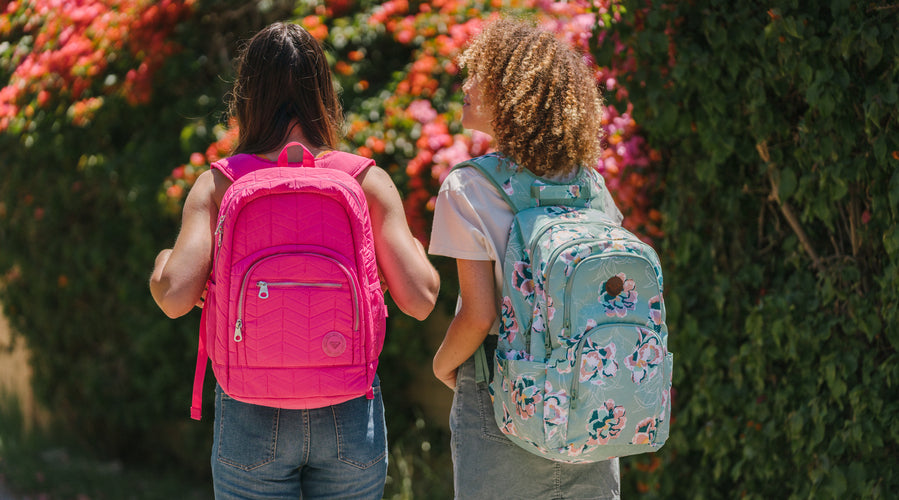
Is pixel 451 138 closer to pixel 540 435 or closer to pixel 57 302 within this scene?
pixel 540 435

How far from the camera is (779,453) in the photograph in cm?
316

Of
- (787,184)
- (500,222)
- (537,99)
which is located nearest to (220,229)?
(500,222)

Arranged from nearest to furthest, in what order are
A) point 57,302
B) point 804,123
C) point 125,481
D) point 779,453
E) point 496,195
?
1. point 496,195
2. point 804,123
3. point 779,453
4. point 125,481
5. point 57,302

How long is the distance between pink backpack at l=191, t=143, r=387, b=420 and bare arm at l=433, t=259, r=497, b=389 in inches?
10.4

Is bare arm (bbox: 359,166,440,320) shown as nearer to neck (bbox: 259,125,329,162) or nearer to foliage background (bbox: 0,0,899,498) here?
neck (bbox: 259,125,329,162)

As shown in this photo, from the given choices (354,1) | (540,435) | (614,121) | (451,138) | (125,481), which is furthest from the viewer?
(125,481)

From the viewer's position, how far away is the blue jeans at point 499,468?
7.39 feet

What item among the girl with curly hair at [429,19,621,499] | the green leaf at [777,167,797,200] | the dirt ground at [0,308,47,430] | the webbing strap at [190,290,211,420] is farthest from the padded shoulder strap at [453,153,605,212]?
the dirt ground at [0,308,47,430]

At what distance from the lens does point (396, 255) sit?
220 centimetres

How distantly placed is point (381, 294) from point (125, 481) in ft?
13.6

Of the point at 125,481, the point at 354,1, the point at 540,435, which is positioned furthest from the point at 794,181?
the point at 125,481

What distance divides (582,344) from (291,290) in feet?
2.21

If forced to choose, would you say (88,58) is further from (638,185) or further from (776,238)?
(776,238)

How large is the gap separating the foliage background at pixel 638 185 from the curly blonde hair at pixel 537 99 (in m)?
0.93
